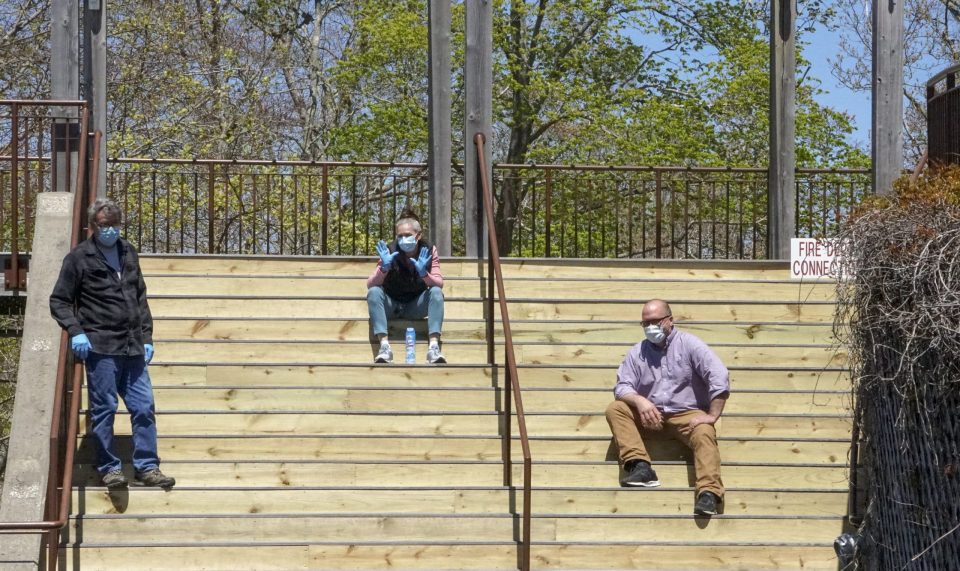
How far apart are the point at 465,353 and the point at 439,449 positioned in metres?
1.29

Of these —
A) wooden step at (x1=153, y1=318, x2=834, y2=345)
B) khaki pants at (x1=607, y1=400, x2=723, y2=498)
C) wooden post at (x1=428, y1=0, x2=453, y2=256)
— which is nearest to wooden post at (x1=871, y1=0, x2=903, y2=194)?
wooden step at (x1=153, y1=318, x2=834, y2=345)

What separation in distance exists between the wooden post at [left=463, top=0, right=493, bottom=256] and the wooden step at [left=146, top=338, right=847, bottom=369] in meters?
2.04

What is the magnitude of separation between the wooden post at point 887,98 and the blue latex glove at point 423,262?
14.0ft

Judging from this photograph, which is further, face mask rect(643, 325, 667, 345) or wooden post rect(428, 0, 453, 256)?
wooden post rect(428, 0, 453, 256)

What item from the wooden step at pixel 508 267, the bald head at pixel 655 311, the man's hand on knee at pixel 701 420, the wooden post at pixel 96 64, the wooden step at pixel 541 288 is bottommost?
the man's hand on knee at pixel 701 420

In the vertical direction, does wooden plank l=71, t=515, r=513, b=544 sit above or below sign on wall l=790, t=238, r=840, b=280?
below

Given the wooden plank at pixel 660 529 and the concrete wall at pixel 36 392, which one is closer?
the concrete wall at pixel 36 392

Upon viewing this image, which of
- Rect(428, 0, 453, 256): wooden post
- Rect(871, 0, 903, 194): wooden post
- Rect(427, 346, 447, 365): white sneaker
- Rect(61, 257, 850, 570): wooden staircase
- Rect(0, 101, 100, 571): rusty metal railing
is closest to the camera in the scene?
Rect(0, 101, 100, 571): rusty metal railing

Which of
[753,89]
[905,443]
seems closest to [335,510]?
[905,443]

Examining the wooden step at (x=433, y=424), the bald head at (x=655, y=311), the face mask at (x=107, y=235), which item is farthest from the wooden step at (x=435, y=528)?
the face mask at (x=107, y=235)

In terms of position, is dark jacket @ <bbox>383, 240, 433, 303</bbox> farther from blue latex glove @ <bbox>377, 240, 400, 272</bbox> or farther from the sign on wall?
the sign on wall

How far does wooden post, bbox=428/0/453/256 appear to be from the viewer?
11539 millimetres

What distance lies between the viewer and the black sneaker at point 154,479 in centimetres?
773

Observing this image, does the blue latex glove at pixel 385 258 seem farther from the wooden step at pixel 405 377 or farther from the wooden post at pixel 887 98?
the wooden post at pixel 887 98
